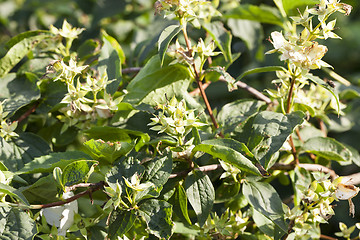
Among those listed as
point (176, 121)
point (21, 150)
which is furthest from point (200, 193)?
point (21, 150)

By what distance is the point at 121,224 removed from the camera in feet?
2.52

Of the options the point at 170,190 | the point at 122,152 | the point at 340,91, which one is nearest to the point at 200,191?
the point at 170,190

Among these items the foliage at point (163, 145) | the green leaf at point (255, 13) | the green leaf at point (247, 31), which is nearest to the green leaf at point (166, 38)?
the foliage at point (163, 145)

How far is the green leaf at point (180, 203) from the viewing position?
836mm

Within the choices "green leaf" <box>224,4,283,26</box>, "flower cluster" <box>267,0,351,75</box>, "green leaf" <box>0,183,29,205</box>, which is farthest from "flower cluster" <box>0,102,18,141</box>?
"green leaf" <box>224,4,283,26</box>

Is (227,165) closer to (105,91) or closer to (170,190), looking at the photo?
(170,190)

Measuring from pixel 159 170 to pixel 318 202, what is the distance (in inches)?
12.3

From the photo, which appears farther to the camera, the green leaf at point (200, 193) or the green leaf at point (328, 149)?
the green leaf at point (328, 149)

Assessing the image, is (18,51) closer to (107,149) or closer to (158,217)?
(107,149)

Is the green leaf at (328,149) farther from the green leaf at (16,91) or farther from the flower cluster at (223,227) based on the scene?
the green leaf at (16,91)

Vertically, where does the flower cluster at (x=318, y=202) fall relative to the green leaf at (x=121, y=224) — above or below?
below

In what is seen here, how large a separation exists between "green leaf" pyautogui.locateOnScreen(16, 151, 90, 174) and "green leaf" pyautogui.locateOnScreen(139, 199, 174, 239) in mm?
167

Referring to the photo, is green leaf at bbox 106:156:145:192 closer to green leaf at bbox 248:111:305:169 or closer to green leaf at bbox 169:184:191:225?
green leaf at bbox 169:184:191:225

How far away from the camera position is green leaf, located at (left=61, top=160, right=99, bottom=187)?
765mm
